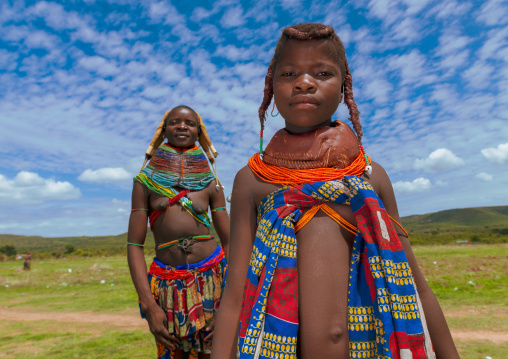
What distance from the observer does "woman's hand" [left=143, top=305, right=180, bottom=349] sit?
296 cm

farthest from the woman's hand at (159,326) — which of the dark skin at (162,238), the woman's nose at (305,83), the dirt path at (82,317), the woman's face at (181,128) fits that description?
the dirt path at (82,317)

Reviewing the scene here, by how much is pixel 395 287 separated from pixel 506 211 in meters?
172

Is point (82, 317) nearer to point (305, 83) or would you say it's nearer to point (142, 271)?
point (142, 271)

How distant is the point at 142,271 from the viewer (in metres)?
3.13

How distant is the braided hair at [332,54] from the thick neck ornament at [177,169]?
1.63 meters

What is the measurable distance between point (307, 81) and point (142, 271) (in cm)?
236

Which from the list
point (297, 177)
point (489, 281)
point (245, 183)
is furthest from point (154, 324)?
point (489, 281)

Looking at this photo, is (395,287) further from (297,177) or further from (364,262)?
(297,177)

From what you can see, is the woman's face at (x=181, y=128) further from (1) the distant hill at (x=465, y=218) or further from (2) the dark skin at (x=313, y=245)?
(1) the distant hill at (x=465, y=218)

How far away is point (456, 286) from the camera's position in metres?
10.2

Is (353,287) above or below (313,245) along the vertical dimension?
below

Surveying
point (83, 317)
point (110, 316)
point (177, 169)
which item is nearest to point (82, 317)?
point (83, 317)

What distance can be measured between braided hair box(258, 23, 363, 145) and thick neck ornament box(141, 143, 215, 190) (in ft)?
5.36

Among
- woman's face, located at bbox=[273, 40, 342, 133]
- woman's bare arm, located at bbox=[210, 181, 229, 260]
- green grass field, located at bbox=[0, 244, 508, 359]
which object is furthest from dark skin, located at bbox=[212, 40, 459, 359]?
green grass field, located at bbox=[0, 244, 508, 359]
